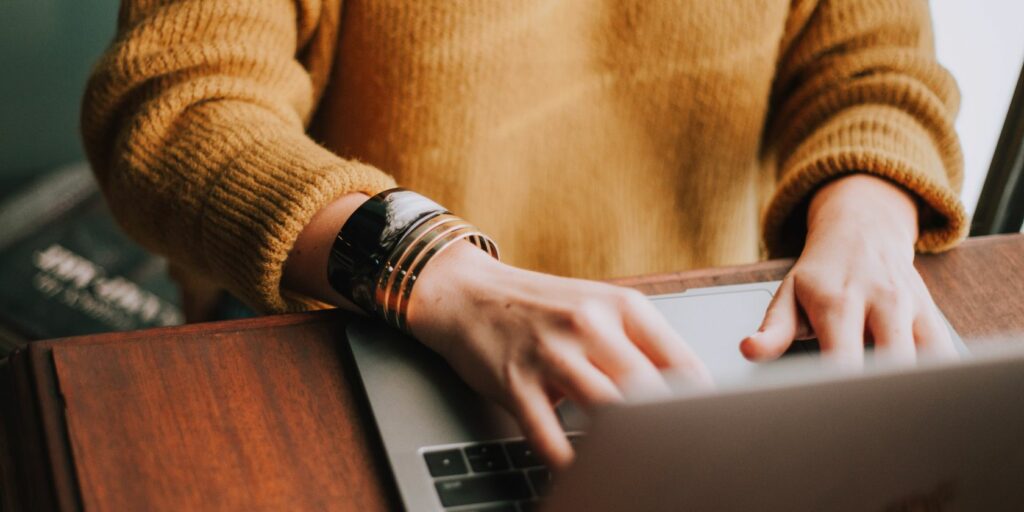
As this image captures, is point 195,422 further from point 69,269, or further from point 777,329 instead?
point 69,269

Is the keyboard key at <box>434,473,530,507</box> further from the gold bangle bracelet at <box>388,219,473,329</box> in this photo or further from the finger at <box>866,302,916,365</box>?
the finger at <box>866,302,916,365</box>

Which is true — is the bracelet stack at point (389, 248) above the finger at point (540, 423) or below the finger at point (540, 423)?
above

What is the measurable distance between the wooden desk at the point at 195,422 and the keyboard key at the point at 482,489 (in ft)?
0.08

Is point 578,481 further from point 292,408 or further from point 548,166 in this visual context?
point 548,166

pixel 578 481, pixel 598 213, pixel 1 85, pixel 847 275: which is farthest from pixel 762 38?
pixel 1 85

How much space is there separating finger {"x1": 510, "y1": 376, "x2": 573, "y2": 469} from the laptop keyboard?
0.01m

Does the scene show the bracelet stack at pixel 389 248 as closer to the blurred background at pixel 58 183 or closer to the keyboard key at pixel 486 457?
the keyboard key at pixel 486 457

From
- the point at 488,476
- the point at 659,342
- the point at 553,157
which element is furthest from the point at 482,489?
the point at 553,157

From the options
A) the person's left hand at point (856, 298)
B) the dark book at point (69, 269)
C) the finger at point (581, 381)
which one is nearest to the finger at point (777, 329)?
the person's left hand at point (856, 298)

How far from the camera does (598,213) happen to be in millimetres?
863

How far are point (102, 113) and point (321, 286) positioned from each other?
25 centimetres

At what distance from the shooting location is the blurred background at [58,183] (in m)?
1.33

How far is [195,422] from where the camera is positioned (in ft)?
1.38

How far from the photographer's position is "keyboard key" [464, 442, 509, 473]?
16.3 inches
